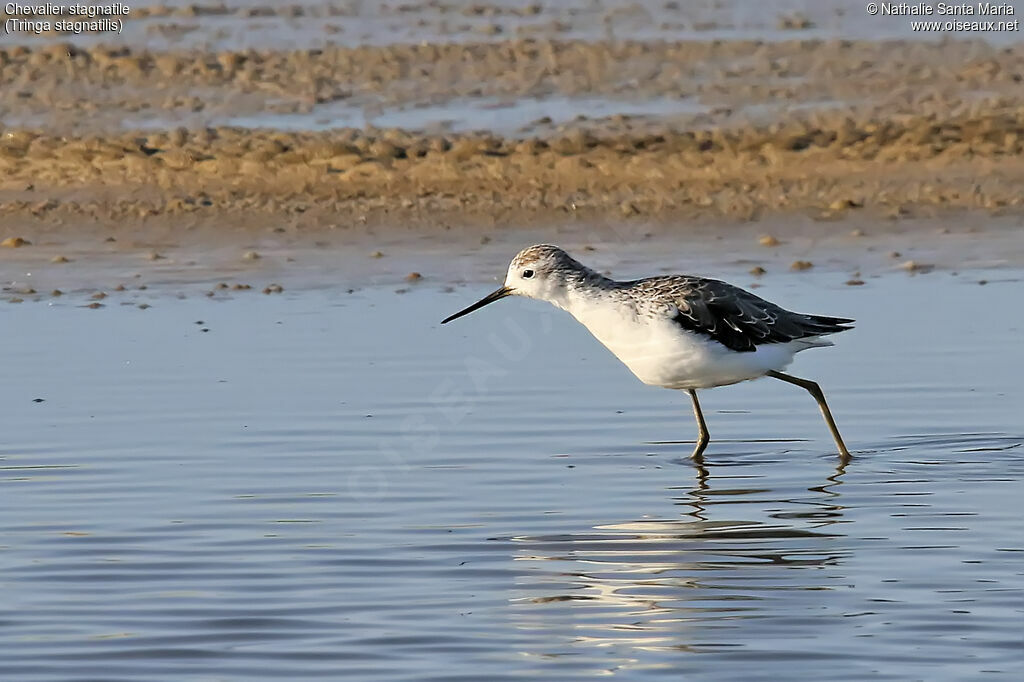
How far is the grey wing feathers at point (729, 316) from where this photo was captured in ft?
32.3

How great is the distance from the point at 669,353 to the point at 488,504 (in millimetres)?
1595

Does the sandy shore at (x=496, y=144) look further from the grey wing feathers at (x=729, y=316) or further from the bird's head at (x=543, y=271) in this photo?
the grey wing feathers at (x=729, y=316)

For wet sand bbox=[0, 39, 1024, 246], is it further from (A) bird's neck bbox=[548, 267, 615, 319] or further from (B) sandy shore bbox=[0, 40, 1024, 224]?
(A) bird's neck bbox=[548, 267, 615, 319]

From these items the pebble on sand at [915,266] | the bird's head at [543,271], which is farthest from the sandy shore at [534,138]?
the bird's head at [543,271]

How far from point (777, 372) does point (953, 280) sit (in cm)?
470

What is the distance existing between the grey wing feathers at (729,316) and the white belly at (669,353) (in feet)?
0.16

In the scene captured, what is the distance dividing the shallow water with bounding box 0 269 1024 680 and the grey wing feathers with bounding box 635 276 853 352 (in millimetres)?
497

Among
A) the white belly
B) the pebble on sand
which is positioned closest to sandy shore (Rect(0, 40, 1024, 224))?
the pebble on sand

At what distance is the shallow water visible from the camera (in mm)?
6438

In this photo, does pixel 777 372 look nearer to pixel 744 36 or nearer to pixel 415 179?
pixel 415 179

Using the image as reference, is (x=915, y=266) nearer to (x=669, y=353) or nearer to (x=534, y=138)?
(x=534, y=138)

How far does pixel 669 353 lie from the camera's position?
9.72 meters

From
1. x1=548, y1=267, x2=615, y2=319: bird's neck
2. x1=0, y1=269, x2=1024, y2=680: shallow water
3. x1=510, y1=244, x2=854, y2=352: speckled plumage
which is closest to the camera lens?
x1=0, y1=269, x2=1024, y2=680: shallow water

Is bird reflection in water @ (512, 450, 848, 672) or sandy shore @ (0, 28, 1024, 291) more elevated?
bird reflection in water @ (512, 450, 848, 672)
